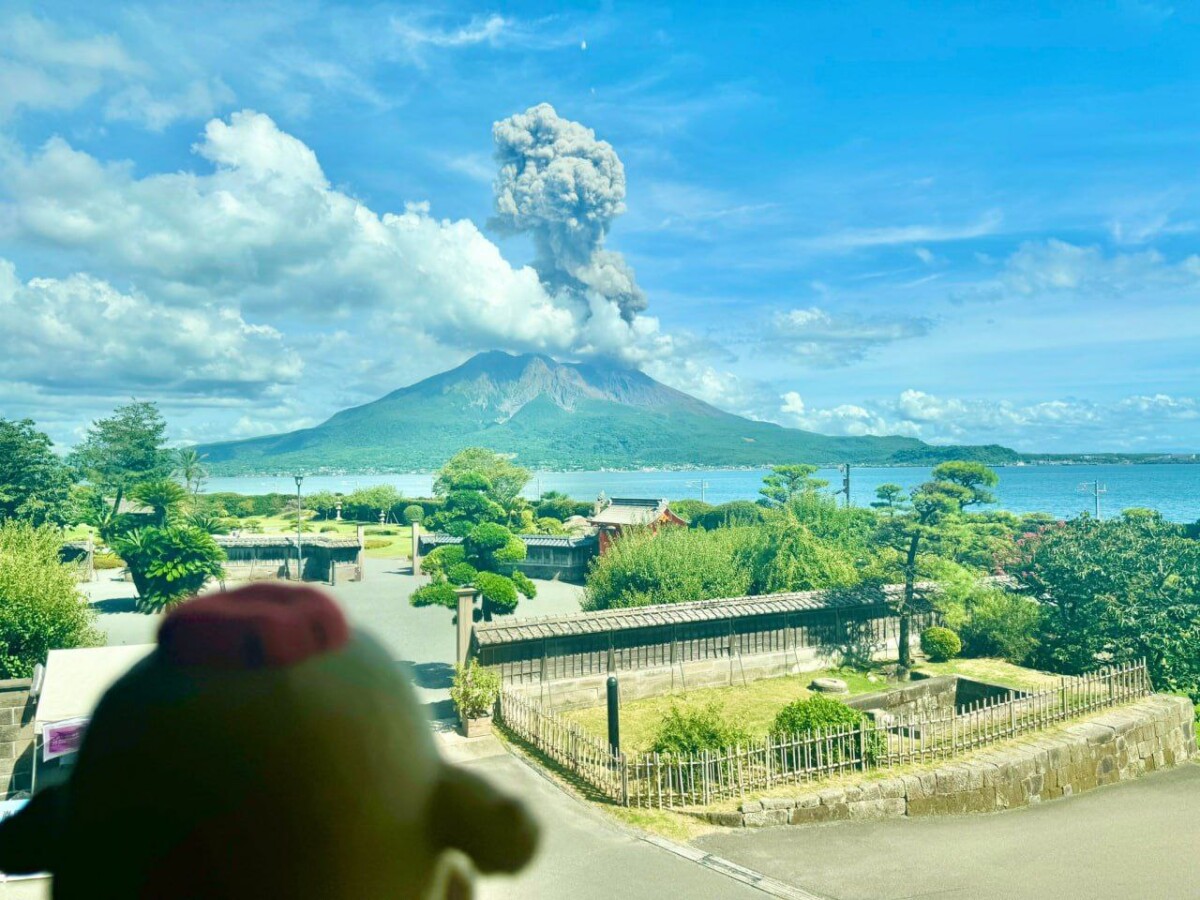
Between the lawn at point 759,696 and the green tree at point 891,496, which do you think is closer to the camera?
the lawn at point 759,696

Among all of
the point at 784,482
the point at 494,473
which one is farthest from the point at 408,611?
the point at 494,473

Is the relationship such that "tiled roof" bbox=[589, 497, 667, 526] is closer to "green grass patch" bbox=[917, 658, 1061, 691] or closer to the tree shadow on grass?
"green grass patch" bbox=[917, 658, 1061, 691]

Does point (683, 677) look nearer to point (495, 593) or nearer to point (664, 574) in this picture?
point (664, 574)

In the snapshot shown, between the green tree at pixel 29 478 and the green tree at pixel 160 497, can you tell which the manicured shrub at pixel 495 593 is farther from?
the green tree at pixel 29 478

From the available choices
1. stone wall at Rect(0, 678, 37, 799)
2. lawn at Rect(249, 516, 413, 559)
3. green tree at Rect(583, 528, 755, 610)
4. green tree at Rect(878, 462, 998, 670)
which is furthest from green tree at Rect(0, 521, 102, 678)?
lawn at Rect(249, 516, 413, 559)

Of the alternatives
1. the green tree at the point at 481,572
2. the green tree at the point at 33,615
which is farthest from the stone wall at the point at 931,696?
the green tree at the point at 33,615

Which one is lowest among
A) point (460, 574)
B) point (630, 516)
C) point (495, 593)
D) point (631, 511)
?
point (495, 593)
